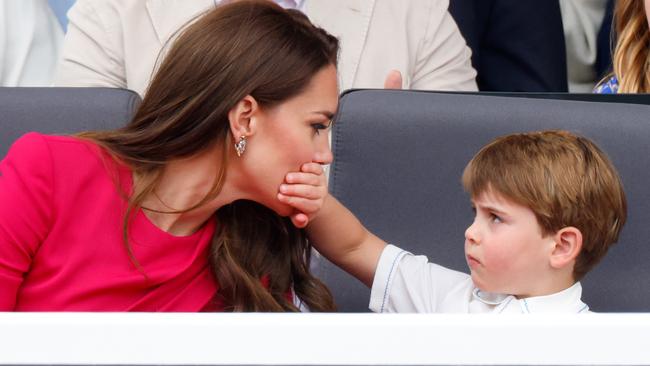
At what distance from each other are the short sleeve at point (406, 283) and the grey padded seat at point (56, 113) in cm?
46

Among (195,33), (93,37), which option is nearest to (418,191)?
(195,33)

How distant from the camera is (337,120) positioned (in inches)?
62.3

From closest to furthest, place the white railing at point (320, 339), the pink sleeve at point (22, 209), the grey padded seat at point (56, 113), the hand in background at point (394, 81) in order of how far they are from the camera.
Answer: the white railing at point (320, 339)
the pink sleeve at point (22, 209)
the grey padded seat at point (56, 113)
the hand in background at point (394, 81)

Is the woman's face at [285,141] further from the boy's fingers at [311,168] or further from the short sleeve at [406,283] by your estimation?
the short sleeve at [406,283]

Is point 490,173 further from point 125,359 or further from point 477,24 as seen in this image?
point 477,24

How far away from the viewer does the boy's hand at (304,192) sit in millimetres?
1295

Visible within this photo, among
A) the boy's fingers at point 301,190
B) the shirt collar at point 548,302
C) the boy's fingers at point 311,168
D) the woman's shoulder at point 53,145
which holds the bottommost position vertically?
the shirt collar at point 548,302

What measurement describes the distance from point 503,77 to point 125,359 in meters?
2.17

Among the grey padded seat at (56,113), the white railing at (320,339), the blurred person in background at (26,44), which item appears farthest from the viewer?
the blurred person in background at (26,44)

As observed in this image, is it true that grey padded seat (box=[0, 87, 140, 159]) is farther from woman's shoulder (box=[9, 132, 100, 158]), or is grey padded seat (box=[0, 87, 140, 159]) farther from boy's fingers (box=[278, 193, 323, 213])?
boy's fingers (box=[278, 193, 323, 213])

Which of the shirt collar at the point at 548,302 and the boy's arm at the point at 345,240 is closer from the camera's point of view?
the shirt collar at the point at 548,302

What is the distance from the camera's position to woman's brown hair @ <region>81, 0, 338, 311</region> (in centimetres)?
130

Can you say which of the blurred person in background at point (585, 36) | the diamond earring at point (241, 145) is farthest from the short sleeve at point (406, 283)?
the blurred person in background at point (585, 36)

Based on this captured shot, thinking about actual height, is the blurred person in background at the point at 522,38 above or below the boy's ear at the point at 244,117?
below
